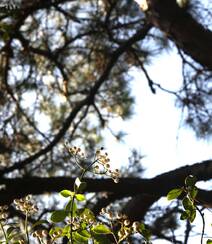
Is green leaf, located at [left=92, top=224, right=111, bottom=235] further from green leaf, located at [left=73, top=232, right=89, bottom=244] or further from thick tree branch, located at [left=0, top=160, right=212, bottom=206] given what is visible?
thick tree branch, located at [left=0, top=160, right=212, bottom=206]

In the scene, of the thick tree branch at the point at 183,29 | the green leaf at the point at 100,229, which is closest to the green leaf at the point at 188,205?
the green leaf at the point at 100,229

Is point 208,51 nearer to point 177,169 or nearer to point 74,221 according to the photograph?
point 177,169

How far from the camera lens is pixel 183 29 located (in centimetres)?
190

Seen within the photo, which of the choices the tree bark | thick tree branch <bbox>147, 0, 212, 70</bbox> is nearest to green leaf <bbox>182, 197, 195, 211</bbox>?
the tree bark

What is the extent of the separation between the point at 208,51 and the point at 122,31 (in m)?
1.57

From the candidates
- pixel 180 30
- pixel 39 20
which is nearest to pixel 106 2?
pixel 39 20

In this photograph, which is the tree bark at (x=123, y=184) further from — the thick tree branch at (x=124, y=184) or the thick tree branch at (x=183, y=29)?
the thick tree branch at (x=183, y=29)

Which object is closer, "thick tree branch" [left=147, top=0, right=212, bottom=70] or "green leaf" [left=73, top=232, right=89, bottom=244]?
"green leaf" [left=73, top=232, right=89, bottom=244]

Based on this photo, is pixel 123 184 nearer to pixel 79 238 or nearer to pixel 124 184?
pixel 124 184

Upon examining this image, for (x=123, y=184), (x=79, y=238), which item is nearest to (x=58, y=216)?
(x=79, y=238)

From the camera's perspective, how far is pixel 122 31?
10.8 ft

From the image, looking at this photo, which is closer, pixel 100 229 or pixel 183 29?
pixel 100 229

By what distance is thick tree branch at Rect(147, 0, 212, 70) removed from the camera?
1.82 meters

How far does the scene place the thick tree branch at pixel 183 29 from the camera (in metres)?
1.82
